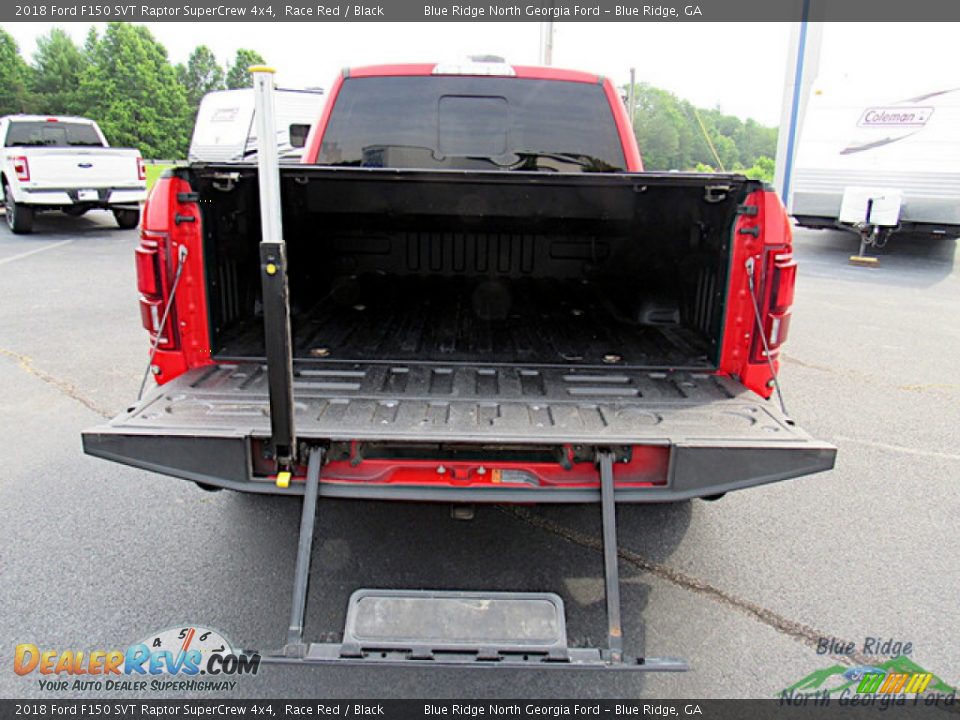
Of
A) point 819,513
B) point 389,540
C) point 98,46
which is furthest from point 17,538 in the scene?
point 98,46

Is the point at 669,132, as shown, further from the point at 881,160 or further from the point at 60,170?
the point at 60,170

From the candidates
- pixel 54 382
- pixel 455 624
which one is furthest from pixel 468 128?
pixel 54 382

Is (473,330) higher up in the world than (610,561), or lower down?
higher up

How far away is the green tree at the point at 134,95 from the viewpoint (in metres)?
57.8

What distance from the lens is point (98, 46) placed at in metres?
63.2

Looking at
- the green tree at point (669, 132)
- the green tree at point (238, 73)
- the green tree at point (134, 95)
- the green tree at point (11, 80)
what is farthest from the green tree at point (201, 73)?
the green tree at point (669, 132)

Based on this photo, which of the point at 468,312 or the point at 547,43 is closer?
the point at 468,312

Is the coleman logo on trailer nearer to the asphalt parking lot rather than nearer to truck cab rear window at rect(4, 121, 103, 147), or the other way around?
the asphalt parking lot

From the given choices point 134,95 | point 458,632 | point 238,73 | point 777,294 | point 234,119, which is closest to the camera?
point 458,632

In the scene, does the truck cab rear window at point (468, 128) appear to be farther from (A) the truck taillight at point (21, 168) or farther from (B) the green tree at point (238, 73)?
(B) the green tree at point (238, 73)

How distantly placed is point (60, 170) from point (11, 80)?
53.2m

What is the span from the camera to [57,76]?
61312 millimetres

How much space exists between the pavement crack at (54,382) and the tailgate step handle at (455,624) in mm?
3541

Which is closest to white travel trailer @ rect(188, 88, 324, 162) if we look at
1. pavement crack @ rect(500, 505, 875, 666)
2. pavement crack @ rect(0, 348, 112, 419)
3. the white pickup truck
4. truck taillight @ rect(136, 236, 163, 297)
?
the white pickup truck
